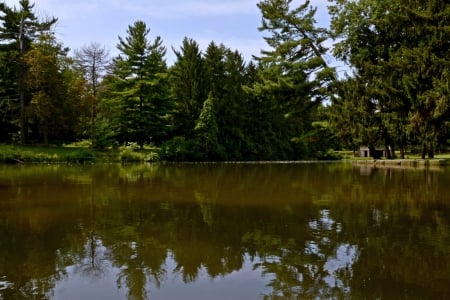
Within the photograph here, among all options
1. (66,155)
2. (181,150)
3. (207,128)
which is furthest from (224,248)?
(207,128)

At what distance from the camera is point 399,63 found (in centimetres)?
3039

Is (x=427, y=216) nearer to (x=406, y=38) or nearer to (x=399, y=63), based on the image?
(x=399, y=63)

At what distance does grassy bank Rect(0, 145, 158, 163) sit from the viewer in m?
34.2

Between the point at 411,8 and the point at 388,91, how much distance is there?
5628 millimetres

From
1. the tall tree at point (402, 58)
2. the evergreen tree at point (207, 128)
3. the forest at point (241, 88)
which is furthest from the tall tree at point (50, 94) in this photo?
the tall tree at point (402, 58)

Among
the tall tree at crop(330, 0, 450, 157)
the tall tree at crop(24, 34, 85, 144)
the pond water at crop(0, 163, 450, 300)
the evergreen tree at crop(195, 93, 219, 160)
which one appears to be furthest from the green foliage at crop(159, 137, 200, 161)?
the pond water at crop(0, 163, 450, 300)

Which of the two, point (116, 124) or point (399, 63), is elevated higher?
point (399, 63)

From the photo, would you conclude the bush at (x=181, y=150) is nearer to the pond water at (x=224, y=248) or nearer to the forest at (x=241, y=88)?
the forest at (x=241, y=88)

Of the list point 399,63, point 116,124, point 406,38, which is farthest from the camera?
point 116,124

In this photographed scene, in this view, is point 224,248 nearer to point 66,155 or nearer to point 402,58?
point 402,58

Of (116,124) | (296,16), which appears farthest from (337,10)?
(116,124)

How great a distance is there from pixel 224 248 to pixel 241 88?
138ft

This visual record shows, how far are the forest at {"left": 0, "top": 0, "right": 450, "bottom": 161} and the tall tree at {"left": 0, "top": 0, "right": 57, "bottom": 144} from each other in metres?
0.09

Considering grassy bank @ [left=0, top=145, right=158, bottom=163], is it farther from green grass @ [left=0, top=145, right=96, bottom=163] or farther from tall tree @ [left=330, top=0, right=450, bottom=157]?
tall tree @ [left=330, top=0, right=450, bottom=157]
